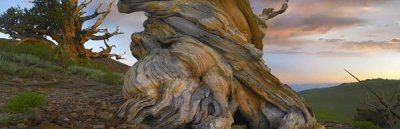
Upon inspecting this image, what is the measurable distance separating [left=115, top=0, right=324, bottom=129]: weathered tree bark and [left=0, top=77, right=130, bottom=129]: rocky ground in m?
0.51

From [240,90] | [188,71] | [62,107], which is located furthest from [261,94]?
[62,107]

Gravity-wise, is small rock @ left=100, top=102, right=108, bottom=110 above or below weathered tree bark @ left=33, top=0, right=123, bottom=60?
below

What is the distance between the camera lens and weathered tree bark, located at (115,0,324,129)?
8.24m

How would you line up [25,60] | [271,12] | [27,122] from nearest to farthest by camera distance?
[27,122]
[271,12]
[25,60]

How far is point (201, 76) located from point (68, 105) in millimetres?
2655

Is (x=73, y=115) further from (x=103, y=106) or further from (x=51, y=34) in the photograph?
(x=51, y=34)

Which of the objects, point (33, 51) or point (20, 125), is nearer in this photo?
point (20, 125)

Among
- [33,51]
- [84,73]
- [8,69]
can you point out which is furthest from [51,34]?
[8,69]

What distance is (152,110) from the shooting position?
8.10 meters

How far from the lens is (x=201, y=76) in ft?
28.6

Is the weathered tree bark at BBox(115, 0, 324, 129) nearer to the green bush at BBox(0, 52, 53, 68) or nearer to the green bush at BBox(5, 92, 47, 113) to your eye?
the green bush at BBox(5, 92, 47, 113)

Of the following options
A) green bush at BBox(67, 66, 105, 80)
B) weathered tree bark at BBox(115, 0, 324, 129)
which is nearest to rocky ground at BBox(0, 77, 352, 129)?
weathered tree bark at BBox(115, 0, 324, 129)

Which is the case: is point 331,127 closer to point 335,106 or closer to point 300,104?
point 300,104

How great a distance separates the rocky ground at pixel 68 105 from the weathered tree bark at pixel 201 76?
51 centimetres
